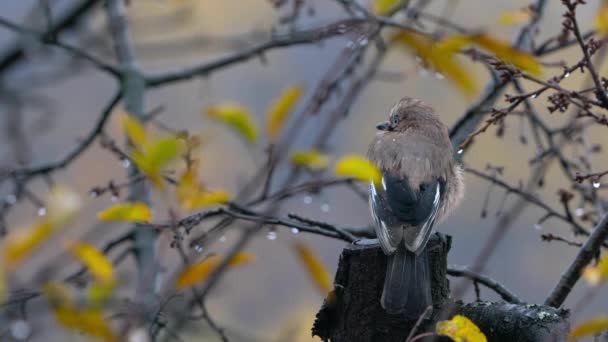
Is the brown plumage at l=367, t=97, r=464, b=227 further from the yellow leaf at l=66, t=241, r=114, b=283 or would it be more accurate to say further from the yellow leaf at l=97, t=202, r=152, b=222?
the yellow leaf at l=66, t=241, r=114, b=283

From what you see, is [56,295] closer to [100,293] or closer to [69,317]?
[69,317]

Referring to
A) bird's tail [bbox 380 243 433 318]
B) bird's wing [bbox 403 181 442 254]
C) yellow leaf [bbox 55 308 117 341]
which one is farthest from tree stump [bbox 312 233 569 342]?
yellow leaf [bbox 55 308 117 341]

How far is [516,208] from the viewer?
1152mm

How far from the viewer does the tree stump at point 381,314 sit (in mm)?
2248

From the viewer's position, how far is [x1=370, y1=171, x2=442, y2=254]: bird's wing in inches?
121

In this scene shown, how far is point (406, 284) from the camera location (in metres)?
2.33

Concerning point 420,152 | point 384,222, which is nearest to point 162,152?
point 384,222

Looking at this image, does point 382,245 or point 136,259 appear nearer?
point 382,245

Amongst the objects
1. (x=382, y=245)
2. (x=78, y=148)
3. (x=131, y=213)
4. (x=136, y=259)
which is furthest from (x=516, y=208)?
(x=78, y=148)

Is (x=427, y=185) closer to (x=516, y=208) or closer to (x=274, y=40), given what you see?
(x=274, y=40)

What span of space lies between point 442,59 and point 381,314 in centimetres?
134

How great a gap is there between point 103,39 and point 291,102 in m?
3.46

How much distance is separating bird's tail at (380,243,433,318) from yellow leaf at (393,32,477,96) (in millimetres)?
1084

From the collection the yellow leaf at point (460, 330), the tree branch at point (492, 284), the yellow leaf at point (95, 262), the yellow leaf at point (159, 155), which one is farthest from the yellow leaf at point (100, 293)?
the tree branch at point (492, 284)
